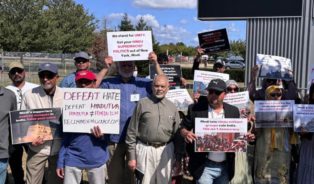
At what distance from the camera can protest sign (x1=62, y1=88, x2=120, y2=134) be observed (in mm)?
5047

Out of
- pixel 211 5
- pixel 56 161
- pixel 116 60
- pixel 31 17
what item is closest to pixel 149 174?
pixel 56 161

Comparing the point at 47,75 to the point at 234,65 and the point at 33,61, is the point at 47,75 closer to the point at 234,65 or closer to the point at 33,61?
the point at 33,61

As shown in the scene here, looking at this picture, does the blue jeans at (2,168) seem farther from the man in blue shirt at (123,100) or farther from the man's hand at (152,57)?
the man's hand at (152,57)

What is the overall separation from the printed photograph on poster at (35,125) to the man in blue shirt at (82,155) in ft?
0.70

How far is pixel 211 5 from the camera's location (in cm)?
1697

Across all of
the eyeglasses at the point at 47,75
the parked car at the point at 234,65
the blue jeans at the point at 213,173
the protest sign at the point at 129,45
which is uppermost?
the protest sign at the point at 129,45

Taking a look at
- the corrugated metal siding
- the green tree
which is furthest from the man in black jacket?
the green tree

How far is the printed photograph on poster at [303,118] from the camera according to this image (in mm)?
5094

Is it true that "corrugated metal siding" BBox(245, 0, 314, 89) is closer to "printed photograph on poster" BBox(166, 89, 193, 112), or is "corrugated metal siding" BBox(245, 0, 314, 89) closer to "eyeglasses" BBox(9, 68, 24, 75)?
"printed photograph on poster" BBox(166, 89, 193, 112)

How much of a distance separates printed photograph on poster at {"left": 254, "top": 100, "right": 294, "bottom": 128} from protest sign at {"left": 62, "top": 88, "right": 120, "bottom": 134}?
5.47ft

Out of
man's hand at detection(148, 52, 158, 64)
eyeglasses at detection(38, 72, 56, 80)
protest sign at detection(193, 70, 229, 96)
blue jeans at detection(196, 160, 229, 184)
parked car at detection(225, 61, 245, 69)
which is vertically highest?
man's hand at detection(148, 52, 158, 64)

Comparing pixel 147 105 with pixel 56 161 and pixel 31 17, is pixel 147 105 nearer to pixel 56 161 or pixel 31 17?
pixel 56 161

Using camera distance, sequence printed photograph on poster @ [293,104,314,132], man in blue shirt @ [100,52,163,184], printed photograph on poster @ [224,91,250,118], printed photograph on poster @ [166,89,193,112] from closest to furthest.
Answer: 1. printed photograph on poster @ [293,104,314,132]
2. man in blue shirt @ [100,52,163,184]
3. printed photograph on poster @ [224,91,250,118]
4. printed photograph on poster @ [166,89,193,112]

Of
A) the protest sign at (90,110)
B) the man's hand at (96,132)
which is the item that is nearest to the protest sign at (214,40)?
the protest sign at (90,110)
